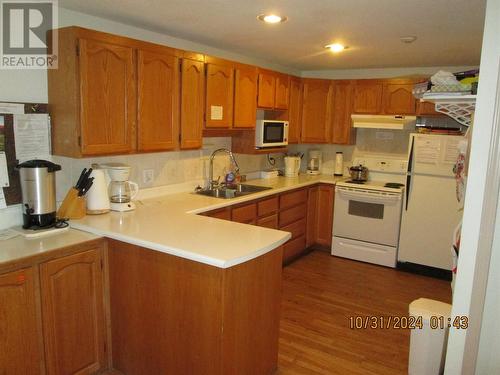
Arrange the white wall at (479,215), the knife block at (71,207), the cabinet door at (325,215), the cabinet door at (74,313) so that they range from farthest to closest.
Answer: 1. the cabinet door at (325,215)
2. the knife block at (71,207)
3. the cabinet door at (74,313)
4. the white wall at (479,215)

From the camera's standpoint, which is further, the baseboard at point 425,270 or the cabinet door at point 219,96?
the baseboard at point 425,270

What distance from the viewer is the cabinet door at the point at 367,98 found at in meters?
4.72

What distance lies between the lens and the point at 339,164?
16.9ft

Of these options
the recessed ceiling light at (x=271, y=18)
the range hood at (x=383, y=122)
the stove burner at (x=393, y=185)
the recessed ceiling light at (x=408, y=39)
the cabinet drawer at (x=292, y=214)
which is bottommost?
the cabinet drawer at (x=292, y=214)

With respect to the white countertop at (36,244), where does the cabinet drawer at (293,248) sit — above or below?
below

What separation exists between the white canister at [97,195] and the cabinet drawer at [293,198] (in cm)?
197

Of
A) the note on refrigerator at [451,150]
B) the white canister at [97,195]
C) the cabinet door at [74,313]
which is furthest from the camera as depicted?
the note on refrigerator at [451,150]

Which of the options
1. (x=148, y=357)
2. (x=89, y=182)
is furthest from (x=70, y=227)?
(x=148, y=357)

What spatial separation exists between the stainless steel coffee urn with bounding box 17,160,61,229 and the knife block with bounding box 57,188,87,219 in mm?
159

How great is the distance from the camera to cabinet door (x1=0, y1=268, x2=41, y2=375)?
193 centimetres

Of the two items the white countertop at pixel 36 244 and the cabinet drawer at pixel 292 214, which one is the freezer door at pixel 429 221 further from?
the white countertop at pixel 36 244

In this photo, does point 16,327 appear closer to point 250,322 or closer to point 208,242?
point 208,242

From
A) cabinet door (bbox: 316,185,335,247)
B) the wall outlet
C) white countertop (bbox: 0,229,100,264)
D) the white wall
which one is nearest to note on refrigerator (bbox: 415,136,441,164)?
cabinet door (bbox: 316,185,335,247)

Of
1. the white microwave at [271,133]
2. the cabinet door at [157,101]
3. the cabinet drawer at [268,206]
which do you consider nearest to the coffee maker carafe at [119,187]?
the cabinet door at [157,101]
